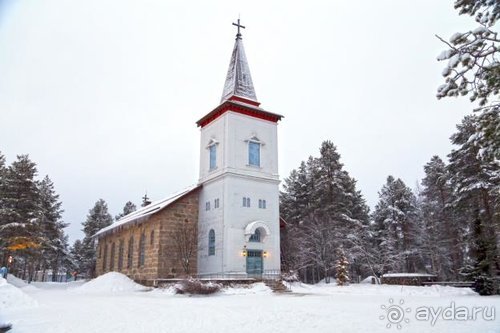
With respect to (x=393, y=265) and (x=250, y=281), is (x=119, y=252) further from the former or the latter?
(x=393, y=265)

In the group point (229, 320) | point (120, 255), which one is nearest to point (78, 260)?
point (120, 255)

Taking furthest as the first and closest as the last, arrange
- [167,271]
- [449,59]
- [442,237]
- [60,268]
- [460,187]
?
1. [60,268]
2. [442,237]
3. [460,187]
4. [167,271]
5. [449,59]

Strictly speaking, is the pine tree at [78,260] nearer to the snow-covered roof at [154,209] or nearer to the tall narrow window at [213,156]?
the snow-covered roof at [154,209]

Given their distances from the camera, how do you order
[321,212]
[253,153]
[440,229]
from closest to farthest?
[253,153]
[440,229]
[321,212]

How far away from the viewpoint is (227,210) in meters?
29.7

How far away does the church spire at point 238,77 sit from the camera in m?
34.3

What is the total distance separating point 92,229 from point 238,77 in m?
45.5

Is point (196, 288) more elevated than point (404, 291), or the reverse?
point (196, 288)

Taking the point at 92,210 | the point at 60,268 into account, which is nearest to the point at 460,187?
the point at 92,210

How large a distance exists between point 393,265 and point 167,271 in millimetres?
26938

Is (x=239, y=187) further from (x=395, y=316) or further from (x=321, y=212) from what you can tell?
(x=395, y=316)

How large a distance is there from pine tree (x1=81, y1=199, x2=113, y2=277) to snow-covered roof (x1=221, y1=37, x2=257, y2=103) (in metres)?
42.3

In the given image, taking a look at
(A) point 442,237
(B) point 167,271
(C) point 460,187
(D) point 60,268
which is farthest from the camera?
(D) point 60,268

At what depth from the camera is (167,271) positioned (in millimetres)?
30188
